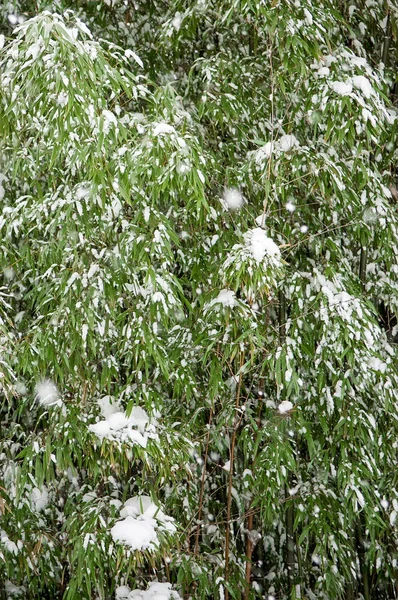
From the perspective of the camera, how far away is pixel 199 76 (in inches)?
109

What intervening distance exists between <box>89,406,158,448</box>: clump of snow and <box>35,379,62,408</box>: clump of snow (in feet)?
0.97

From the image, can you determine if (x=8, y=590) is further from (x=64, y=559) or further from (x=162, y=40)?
(x=162, y=40)

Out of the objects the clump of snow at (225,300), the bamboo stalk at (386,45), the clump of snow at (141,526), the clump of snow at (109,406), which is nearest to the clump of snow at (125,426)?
the clump of snow at (109,406)

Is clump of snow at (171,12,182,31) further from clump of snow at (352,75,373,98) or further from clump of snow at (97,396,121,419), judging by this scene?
clump of snow at (97,396,121,419)

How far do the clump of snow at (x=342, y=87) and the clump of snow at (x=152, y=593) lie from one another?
191 cm

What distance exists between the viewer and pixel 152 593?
7.96ft

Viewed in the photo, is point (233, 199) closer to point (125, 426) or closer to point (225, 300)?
point (225, 300)

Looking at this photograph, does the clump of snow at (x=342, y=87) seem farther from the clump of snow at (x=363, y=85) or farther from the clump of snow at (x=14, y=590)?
the clump of snow at (x=14, y=590)

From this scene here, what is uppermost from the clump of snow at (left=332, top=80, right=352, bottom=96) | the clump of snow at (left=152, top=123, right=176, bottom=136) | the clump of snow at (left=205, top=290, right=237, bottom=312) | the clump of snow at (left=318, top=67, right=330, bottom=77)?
the clump of snow at (left=318, top=67, right=330, bottom=77)

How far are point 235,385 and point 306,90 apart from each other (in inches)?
48.1

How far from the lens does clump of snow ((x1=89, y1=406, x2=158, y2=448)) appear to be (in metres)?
2.12

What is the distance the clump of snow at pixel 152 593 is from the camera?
2388mm

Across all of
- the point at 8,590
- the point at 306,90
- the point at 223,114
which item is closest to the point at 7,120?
the point at 223,114

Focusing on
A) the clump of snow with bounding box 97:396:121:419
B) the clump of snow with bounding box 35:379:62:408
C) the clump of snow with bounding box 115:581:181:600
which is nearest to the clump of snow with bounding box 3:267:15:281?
the clump of snow with bounding box 35:379:62:408
